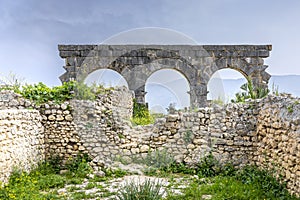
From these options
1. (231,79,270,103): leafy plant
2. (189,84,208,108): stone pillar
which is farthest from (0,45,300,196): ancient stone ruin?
(189,84,208,108): stone pillar

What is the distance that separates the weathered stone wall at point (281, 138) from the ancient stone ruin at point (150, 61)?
24.9ft

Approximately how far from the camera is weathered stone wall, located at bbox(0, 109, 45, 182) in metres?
5.99

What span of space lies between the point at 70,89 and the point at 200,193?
4.71m

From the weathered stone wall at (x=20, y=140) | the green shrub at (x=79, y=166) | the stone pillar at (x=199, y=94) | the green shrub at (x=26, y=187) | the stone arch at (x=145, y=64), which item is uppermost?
the stone arch at (x=145, y=64)

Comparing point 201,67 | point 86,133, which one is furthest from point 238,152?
point 201,67

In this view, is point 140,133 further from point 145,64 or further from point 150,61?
point 150,61

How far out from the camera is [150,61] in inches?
577

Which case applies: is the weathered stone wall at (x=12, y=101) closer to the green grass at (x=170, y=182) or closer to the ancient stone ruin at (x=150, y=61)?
the green grass at (x=170, y=182)

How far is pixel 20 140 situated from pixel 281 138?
5.25 meters

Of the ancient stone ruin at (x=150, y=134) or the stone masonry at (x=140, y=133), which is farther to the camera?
the stone masonry at (x=140, y=133)

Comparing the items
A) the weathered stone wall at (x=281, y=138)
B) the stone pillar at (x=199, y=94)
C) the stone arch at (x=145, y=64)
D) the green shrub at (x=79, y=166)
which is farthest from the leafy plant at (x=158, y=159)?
the stone pillar at (x=199, y=94)

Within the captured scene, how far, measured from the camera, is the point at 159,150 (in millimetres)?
7918

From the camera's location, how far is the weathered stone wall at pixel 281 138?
201 inches

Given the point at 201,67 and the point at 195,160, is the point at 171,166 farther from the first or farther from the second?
the point at 201,67
